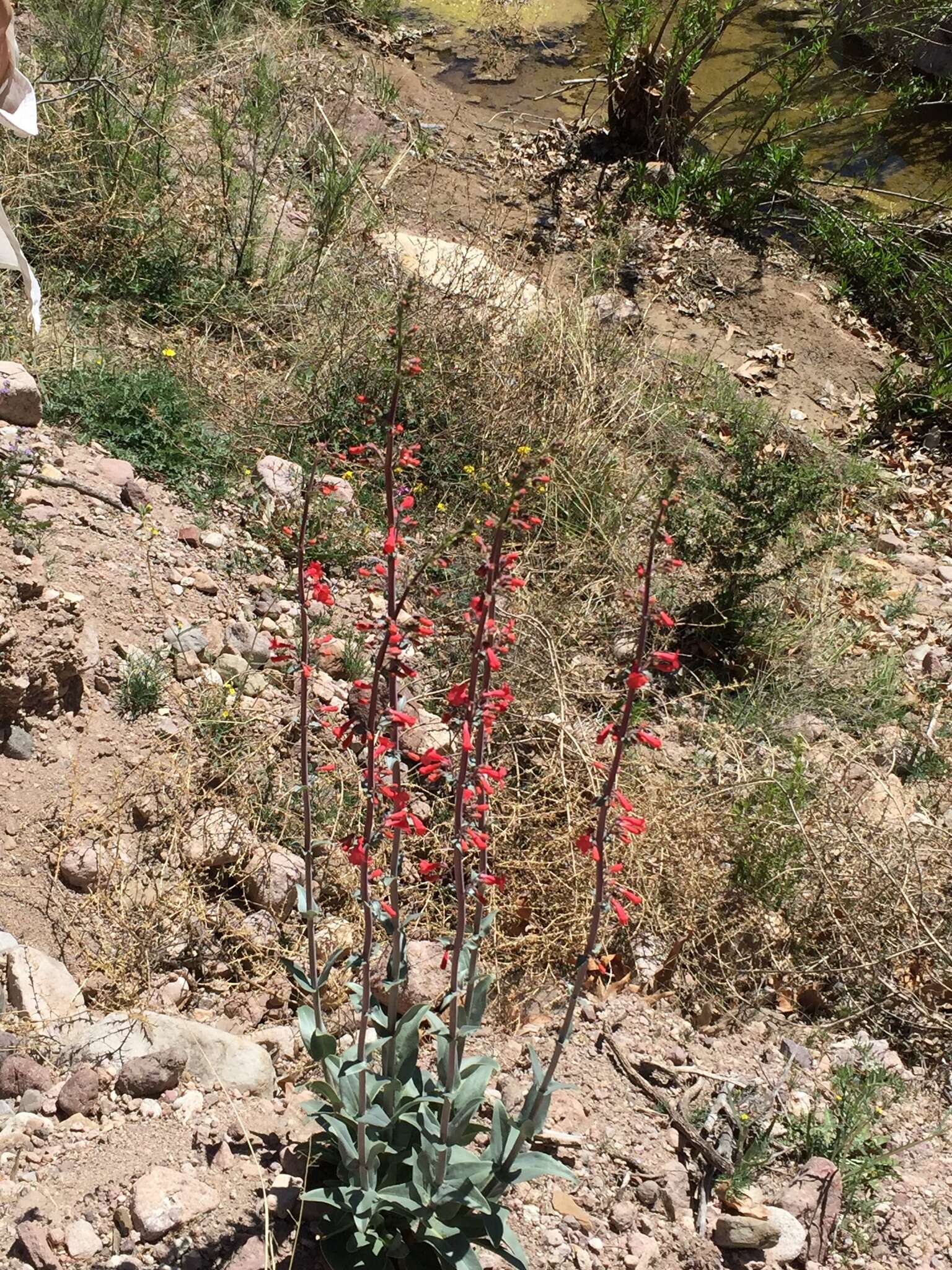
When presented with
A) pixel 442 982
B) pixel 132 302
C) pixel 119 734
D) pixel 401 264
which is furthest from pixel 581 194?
pixel 442 982

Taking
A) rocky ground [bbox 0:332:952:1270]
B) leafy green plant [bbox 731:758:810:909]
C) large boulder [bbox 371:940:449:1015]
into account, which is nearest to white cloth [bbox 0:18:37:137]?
rocky ground [bbox 0:332:952:1270]

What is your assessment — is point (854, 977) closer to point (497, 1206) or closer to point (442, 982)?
point (442, 982)

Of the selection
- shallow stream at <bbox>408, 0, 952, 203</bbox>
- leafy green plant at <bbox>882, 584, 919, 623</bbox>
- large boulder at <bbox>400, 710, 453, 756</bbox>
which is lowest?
large boulder at <bbox>400, 710, 453, 756</bbox>

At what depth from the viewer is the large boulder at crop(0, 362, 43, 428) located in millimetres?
4102

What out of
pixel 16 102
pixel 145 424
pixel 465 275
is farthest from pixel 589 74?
pixel 16 102

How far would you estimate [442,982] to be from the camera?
3137 millimetres

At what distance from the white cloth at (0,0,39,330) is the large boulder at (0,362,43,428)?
1483mm

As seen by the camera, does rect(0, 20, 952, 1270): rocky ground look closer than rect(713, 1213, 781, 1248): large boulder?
Yes

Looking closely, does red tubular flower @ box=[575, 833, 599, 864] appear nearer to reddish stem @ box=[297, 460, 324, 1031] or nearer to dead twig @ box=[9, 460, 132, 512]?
reddish stem @ box=[297, 460, 324, 1031]

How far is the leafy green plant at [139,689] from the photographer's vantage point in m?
3.65

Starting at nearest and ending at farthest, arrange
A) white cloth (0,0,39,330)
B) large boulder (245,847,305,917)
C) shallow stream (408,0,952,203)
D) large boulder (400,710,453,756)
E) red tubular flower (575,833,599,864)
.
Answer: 1. red tubular flower (575,833,599,864)
2. white cloth (0,0,39,330)
3. large boulder (245,847,305,917)
4. large boulder (400,710,453,756)
5. shallow stream (408,0,952,203)

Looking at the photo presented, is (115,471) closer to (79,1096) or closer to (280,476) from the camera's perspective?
(280,476)

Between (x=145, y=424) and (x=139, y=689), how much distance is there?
1.45 metres

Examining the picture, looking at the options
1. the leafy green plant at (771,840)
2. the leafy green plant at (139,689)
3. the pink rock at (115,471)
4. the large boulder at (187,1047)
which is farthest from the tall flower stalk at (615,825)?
the pink rock at (115,471)
